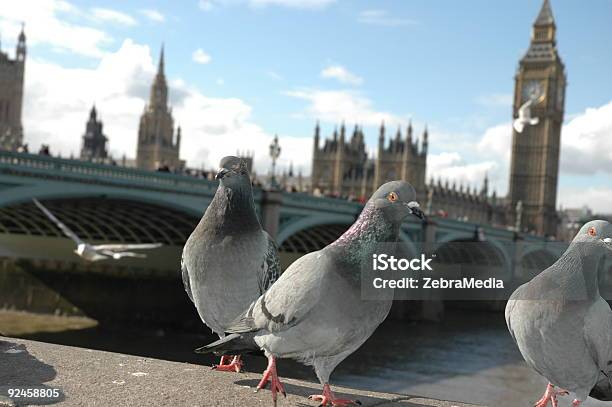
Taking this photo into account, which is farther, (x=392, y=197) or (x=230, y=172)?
(x=230, y=172)

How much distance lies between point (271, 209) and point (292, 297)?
21286 mm

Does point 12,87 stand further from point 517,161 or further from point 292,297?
point 292,297

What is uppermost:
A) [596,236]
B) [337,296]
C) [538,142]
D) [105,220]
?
[538,142]

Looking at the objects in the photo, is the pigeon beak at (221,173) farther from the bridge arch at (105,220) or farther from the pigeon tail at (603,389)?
the bridge arch at (105,220)

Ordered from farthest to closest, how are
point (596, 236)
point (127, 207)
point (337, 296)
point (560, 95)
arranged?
point (560, 95) → point (127, 207) → point (337, 296) → point (596, 236)

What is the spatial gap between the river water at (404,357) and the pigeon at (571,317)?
14.0m

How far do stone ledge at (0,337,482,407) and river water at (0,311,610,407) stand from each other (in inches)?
527

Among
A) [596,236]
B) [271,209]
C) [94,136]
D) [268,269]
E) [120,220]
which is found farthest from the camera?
[94,136]

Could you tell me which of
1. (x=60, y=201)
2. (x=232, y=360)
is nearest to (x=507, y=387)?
(x=60, y=201)

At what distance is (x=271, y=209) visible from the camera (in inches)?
960

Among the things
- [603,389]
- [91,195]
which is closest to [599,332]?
[603,389]

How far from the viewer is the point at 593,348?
2990mm

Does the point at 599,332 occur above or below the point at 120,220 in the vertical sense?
above

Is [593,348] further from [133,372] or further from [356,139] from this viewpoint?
[356,139]
